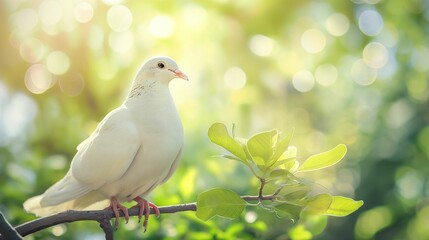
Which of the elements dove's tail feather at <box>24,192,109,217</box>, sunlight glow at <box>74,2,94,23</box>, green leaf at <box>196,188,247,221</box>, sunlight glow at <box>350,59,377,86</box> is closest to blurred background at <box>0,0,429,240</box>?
sunlight glow at <box>74,2,94,23</box>

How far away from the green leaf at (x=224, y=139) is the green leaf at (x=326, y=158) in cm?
12

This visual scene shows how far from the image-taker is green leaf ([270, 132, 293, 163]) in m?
1.01

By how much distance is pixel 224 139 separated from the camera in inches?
39.7

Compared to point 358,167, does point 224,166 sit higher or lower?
higher

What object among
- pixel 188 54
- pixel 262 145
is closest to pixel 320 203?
pixel 262 145

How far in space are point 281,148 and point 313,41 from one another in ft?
9.97

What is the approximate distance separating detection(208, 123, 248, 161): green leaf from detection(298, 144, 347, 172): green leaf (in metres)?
0.12

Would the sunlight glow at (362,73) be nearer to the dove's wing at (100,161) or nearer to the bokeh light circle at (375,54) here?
the bokeh light circle at (375,54)

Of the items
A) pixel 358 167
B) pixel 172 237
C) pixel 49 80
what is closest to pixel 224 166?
pixel 172 237

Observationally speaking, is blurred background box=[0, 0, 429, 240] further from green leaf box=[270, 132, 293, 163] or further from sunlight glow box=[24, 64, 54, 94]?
green leaf box=[270, 132, 293, 163]

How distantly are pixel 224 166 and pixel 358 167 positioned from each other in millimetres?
4083

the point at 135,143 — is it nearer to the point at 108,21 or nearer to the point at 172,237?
the point at 172,237

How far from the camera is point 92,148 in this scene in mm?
1456

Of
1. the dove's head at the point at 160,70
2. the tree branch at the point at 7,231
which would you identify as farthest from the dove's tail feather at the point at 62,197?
the tree branch at the point at 7,231
